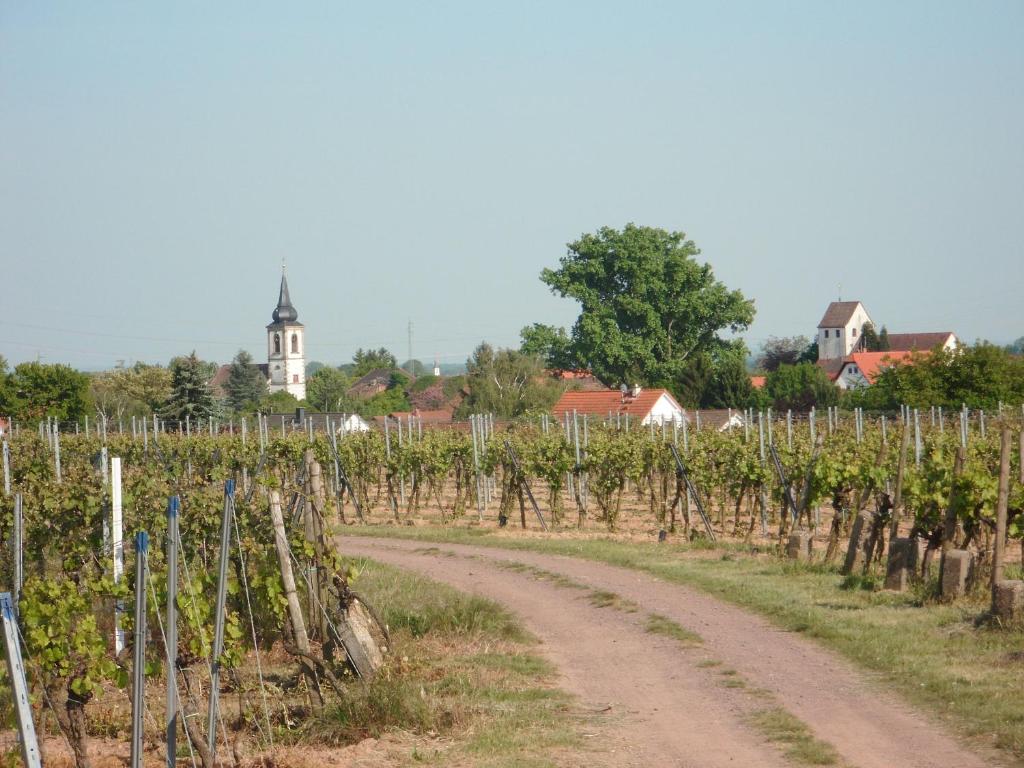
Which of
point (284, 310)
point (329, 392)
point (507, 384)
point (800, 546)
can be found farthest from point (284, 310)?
point (800, 546)

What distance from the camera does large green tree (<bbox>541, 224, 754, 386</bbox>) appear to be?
59.3 meters

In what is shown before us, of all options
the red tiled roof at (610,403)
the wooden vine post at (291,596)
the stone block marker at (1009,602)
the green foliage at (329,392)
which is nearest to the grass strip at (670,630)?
the stone block marker at (1009,602)

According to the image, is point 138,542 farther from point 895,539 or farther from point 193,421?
point 193,421

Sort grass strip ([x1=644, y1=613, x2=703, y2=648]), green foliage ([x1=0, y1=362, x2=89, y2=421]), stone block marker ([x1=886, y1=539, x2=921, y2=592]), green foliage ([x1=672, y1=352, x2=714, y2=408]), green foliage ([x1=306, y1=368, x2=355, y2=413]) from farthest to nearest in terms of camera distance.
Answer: green foliage ([x1=306, y1=368, x2=355, y2=413]), green foliage ([x1=672, y1=352, x2=714, y2=408]), green foliage ([x1=0, y1=362, x2=89, y2=421]), stone block marker ([x1=886, y1=539, x2=921, y2=592]), grass strip ([x1=644, y1=613, x2=703, y2=648])

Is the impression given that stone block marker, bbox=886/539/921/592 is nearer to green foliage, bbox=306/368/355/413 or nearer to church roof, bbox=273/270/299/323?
green foliage, bbox=306/368/355/413

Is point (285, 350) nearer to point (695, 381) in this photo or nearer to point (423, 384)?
point (423, 384)

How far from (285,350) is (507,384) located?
64.2 m

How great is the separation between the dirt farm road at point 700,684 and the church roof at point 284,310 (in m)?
105

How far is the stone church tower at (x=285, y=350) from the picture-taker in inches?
4574

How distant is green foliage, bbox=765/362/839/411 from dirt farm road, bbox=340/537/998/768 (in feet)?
147

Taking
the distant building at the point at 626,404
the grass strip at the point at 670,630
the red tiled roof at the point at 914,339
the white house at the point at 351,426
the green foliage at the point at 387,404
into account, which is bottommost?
the grass strip at the point at 670,630

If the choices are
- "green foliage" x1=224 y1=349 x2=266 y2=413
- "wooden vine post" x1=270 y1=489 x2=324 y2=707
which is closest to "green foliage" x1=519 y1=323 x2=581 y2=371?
"green foliage" x1=224 y1=349 x2=266 y2=413

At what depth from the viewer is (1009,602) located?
9.98 meters

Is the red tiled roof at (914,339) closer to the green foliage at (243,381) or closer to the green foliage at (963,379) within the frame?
the green foliage at (243,381)
